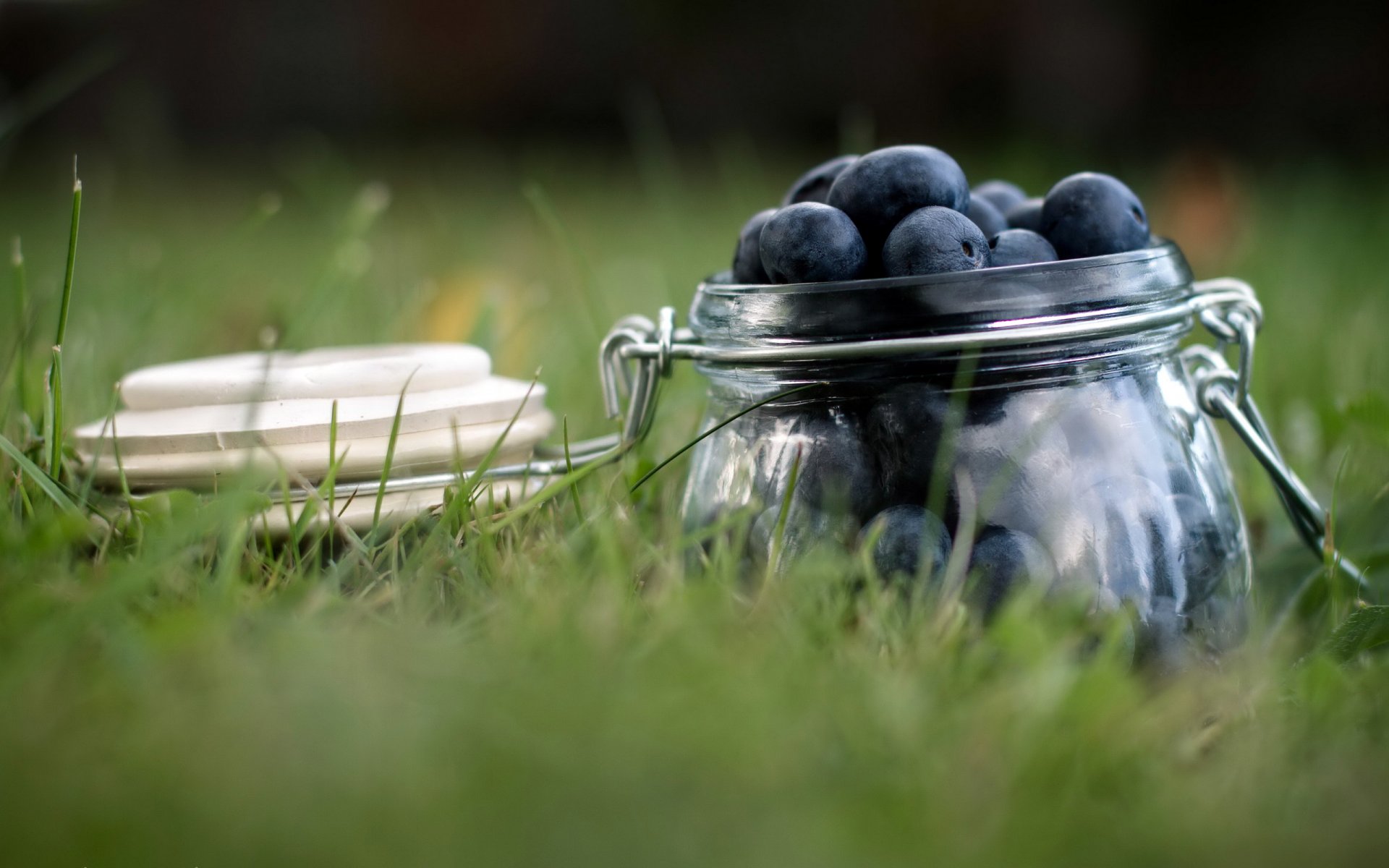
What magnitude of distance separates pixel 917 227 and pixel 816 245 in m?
0.08

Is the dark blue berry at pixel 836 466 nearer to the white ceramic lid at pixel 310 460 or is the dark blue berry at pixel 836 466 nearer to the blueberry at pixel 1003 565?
the blueberry at pixel 1003 565

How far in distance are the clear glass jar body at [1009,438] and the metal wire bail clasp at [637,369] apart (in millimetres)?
98

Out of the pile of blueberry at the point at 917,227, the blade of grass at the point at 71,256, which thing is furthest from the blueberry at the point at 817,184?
the blade of grass at the point at 71,256

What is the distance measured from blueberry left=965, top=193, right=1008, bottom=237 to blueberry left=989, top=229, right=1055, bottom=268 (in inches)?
1.6

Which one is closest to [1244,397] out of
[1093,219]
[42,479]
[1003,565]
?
[1093,219]

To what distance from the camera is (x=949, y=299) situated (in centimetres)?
83

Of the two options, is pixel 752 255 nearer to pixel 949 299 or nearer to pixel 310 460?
pixel 949 299

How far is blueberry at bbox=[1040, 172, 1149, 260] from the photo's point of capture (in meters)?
0.94

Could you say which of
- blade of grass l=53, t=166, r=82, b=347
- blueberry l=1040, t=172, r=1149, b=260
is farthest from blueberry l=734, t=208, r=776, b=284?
blade of grass l=53, t=166, r=82, b=347

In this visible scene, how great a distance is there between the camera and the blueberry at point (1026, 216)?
0.99 m

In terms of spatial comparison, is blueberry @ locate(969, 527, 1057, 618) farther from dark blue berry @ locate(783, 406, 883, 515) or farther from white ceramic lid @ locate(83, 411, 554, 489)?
white ceramic lid @ locate(83, 411, 554, 489)

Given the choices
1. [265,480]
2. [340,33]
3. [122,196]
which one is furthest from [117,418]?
[340,33]

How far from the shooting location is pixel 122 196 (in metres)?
4.84

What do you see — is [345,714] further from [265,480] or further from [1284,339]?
[1284,339]
